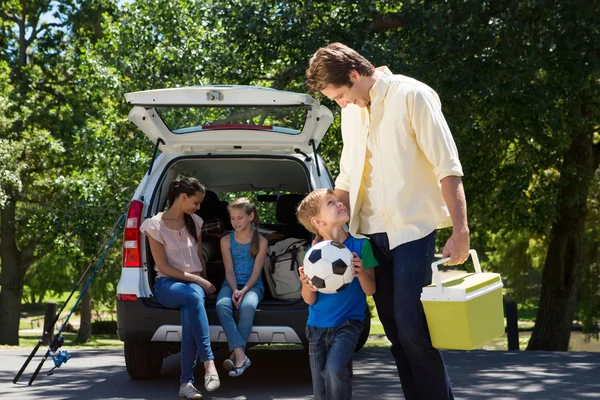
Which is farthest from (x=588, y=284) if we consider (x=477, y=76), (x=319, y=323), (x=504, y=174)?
(x=319, y=323)

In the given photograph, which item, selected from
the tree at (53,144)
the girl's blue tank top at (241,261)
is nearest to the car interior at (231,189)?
the girl's blue tank top at (241,261)

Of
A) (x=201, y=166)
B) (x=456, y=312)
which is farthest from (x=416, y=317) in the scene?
(x=201, y=166)

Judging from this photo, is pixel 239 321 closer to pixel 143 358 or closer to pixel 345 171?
pixel 143 358

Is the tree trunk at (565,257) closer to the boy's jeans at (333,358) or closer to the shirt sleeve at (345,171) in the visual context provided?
the shirt sleeve at (345,171)

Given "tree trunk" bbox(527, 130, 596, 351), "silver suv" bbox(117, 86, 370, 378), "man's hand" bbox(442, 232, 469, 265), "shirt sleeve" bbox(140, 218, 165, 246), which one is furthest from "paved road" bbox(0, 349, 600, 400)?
"tree trunk" bbox(527, 130, 596, 351)

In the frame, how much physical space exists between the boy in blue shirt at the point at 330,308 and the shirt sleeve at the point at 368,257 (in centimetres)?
2

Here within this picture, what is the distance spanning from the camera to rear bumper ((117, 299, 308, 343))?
6.39m

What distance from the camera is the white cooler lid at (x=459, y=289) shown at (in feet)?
12.4

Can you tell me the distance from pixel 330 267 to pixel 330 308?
0.27 metres

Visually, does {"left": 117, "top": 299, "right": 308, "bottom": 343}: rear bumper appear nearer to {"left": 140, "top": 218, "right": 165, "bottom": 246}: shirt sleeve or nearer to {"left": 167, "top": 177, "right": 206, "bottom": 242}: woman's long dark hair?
{"left": 140, "top": 218, "right": 165, "bottom": 246}: shirt sleeve

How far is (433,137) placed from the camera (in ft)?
13.0

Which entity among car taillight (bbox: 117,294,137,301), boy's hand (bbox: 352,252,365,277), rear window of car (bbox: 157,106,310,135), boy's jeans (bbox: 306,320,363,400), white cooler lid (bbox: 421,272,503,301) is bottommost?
boy's jeans (bbox: 306,320,363,400)

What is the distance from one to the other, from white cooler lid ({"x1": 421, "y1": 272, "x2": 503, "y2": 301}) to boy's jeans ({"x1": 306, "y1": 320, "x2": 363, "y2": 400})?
60 cm

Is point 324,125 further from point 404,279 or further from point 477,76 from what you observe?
point 477,76
